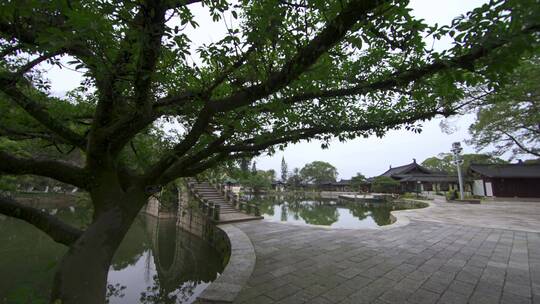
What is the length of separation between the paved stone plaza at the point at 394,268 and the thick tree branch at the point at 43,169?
2.73 metres

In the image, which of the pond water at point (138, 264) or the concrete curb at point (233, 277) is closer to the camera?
the concrete curb at point (233, 277)

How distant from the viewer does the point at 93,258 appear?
2.68 meters

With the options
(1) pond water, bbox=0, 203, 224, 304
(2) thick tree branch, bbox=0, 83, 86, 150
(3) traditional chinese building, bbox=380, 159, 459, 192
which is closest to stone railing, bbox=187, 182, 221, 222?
(1) pond water, bbox=0, 203, 224, 304

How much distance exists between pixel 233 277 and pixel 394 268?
127 inches

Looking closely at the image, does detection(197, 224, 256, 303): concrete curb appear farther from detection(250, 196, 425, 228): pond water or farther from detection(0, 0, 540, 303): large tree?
detection(250, 196, 425, 228): pond water

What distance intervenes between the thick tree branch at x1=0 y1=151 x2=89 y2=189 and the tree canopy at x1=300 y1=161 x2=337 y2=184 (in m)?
56.2

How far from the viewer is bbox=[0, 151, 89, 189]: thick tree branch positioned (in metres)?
2.70

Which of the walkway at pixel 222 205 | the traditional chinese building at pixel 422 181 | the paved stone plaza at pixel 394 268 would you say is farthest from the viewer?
the traditional chinese building at pixel 422 181

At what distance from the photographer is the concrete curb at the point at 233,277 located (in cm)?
369

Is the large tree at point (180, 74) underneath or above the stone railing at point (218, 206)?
above

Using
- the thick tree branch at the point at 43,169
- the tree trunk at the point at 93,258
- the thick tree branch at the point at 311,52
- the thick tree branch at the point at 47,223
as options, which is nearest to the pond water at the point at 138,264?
the thick tree branch at the point at 47,223

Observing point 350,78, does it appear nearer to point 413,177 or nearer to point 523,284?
point 523,284

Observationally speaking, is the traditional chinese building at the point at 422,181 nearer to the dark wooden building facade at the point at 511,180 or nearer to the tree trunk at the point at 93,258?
the dark wooden building facade at the point at 511,180

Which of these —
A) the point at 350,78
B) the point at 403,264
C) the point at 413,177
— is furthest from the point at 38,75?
the point at 413,177
